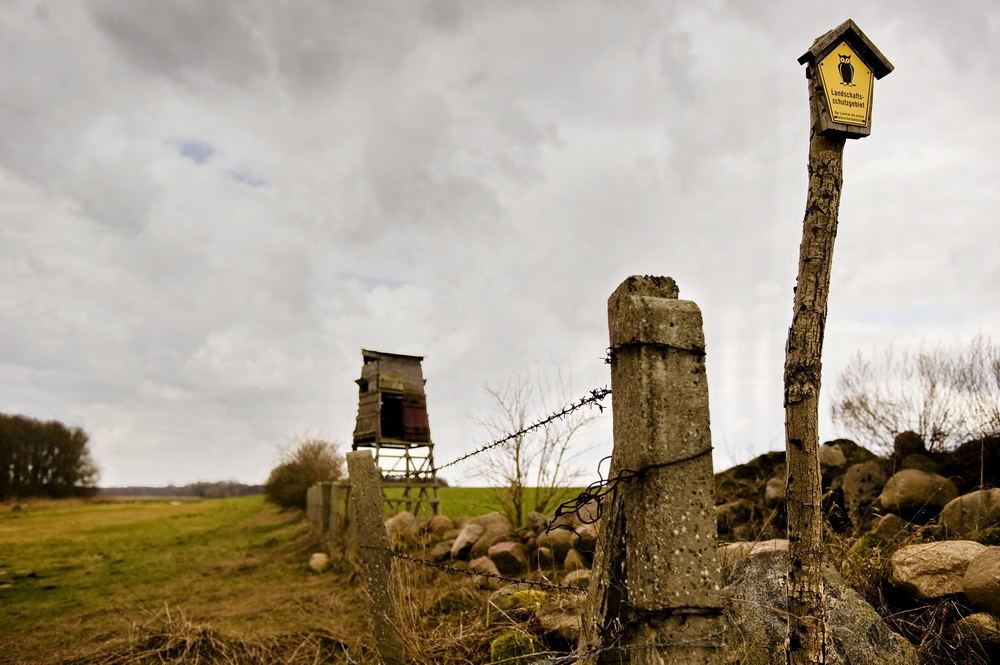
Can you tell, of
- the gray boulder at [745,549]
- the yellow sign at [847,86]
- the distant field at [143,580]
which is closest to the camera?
the yellow sign at [847,86]

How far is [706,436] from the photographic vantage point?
7.40 ft

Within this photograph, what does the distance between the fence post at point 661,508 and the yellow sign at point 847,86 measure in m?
2.04

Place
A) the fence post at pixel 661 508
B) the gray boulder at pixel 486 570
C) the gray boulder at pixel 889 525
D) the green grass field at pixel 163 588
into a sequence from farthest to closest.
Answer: the gray boulder at pixel 486 570 → the green grass field at pixel 163 588 → the gray boulder at pixel 889 525 → the fence post at pixel 661 508

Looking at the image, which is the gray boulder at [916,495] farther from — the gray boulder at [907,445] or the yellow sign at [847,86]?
the yellow sign at [847,86]

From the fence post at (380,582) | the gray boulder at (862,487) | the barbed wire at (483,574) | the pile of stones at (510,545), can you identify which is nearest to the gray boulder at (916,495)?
the gray boulder at (862,487)

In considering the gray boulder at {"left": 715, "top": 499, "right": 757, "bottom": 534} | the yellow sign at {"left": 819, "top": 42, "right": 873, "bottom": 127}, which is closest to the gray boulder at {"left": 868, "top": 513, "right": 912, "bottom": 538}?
the gray boulder at {"left": 715, "top": 499, "right": 757, "bottom": 534}

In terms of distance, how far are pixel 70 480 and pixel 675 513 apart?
49311 millimetres

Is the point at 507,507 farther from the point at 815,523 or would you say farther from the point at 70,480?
the point at 70,480

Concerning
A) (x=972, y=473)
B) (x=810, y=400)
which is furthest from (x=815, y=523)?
(x=972, y=473)

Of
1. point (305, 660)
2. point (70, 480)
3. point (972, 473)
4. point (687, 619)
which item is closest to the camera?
point (687, 619)

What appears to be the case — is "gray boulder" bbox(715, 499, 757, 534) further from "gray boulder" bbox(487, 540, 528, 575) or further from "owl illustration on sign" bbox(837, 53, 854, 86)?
"owl illustration on sign" bbox(837, 53, 854, 86)

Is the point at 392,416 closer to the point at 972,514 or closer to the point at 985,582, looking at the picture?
the point at 972,514

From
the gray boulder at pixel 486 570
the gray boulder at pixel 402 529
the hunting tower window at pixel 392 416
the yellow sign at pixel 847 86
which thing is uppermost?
the yellow sign at pixel 847 86

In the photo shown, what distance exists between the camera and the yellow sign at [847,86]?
349cm
